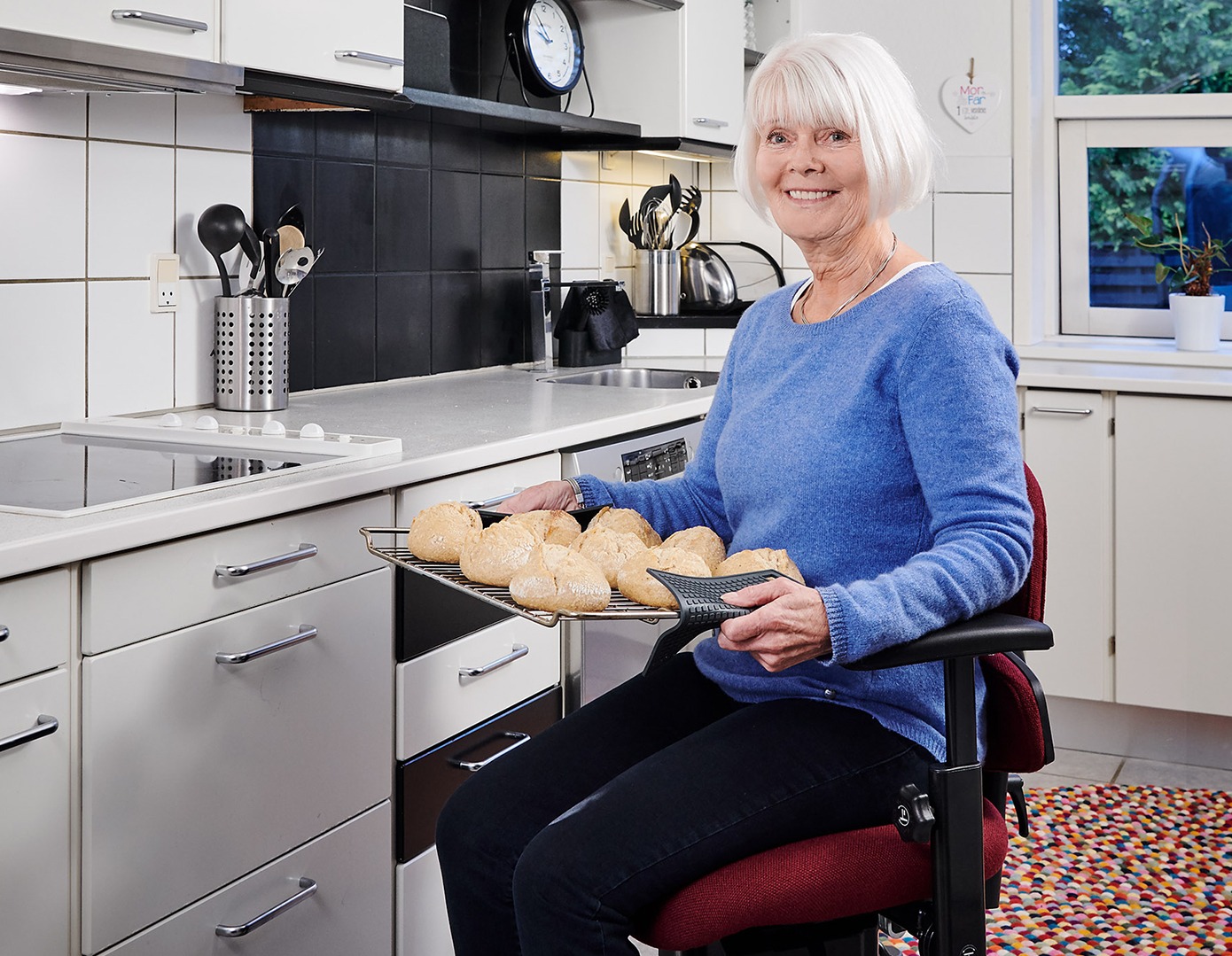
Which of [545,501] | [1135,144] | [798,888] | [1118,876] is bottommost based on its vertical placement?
[1118,876]

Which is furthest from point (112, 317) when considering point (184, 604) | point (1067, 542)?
→ point (1067, 542)

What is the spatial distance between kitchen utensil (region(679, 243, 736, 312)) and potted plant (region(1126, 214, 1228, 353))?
1.19m

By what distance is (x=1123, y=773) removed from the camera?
3107mm

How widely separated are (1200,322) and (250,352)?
2.47m

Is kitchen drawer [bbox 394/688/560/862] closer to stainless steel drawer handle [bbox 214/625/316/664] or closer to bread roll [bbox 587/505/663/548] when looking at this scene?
stainless steel drawer handle [bbox 214/625/316/664]

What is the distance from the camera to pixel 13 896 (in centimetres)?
127

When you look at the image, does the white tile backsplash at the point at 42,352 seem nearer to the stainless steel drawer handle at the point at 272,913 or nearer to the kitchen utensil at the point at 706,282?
the stainless steel drawer handle at the point at 272,913

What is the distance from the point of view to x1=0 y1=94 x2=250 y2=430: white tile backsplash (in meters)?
1.92

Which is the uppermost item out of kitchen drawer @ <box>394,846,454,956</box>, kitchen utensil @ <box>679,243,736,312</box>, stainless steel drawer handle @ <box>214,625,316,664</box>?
kitchen utensil @ <box>679,243,736,312</box>

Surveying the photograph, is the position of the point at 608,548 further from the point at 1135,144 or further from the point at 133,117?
the point at 1135,144

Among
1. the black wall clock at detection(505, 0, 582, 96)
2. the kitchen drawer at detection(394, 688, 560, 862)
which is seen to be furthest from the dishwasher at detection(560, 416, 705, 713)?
the black wall clock at detection(505, 0, 582, 96)

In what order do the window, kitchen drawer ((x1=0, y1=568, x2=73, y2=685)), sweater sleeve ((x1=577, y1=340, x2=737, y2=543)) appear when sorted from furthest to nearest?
the window → sweater sleeve ((x1=577, y1=340, x2=737, y2=543)) → kitchen drawer ((x1=0, y1=568, x2=73, y2=685))

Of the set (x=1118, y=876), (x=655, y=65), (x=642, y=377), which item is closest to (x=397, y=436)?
(x=642, y=377)

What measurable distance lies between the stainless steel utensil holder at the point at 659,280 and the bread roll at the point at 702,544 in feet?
7.37
